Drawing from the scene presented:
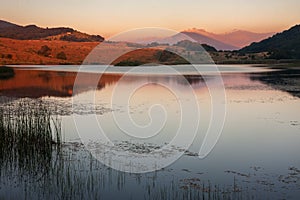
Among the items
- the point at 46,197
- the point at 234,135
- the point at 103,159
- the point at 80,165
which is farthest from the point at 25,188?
the point at 234,135

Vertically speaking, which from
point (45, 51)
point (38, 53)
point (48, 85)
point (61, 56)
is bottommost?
point (48, 85)

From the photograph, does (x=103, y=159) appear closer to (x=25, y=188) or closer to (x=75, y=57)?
(x=25, y=188)

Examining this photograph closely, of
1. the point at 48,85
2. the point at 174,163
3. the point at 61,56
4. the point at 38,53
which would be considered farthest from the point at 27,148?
the point at 38,53

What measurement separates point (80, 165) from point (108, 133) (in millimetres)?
3332

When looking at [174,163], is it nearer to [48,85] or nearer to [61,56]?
[48,85]

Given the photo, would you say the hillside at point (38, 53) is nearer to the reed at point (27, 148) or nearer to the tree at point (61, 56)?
the tree at point (61, 56)

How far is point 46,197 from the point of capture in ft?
19.7

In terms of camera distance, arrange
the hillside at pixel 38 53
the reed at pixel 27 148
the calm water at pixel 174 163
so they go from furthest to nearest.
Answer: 1. the hillside at pixel 38 53
2. the reed at pixel 27 148
3. the calm water at pixel 174 163

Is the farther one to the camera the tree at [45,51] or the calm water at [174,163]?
the tree at [45,51]

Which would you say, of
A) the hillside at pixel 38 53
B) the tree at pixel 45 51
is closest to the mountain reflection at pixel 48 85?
the hillside at pixel 38 53

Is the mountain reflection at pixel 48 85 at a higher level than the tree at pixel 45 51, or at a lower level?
lower

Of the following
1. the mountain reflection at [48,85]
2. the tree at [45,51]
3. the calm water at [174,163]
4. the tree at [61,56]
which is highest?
the tree at [45,51]

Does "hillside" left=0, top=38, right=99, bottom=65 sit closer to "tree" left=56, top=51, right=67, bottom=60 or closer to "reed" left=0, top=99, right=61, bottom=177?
"tree" left=56, top=51, right=67, bottom=60

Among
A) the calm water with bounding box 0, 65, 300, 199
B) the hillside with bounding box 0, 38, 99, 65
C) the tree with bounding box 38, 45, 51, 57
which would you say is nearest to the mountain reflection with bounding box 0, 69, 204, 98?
the calm water with bounding box 0, 65, 300, 199
